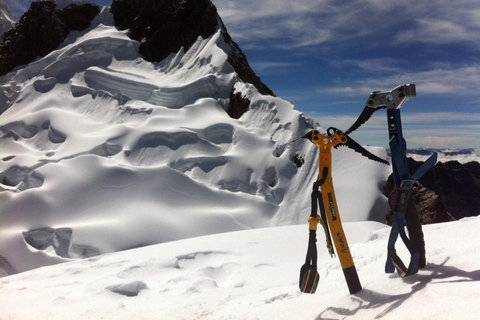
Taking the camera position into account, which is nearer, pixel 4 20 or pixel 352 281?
pixel 352 281

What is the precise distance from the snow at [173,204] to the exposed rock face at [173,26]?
1.21m

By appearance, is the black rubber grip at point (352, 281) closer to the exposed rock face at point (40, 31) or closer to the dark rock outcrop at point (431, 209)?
the dark rock outcrop at point (431, 209)

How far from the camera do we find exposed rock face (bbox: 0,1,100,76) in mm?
35094

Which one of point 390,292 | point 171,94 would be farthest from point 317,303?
point 171,94

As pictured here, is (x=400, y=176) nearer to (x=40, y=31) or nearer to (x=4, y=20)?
(x=40, y=31)

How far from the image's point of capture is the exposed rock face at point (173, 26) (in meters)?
30.0

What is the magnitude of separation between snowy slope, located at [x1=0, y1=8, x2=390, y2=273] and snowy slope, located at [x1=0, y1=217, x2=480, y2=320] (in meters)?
7.45

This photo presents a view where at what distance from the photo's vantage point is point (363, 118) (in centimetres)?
319

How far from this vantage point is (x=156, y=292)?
4996mm

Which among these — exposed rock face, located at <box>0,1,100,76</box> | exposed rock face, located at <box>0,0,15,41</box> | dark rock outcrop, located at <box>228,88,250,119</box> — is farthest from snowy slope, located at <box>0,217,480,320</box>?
exposed rock face, located at <box>0,0,15,41</box>

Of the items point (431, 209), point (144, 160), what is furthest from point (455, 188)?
point (144, 160)

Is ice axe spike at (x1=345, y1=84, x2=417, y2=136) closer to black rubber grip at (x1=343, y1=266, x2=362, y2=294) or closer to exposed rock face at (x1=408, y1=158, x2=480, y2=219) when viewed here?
black rubber grip at (x1=343, y1=266, x2=362, y2=294)

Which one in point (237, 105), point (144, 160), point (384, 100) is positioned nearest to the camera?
point (384, 100)

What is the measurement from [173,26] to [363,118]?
3279cm
